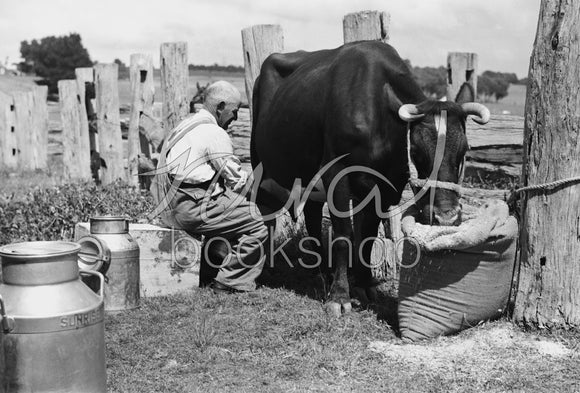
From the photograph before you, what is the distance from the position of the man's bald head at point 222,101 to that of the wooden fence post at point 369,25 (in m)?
1.42

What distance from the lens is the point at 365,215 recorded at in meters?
6.62

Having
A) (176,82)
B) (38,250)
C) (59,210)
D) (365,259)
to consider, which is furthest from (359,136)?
Answer: (59,210)

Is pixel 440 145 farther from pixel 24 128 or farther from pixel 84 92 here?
pixel 24 128

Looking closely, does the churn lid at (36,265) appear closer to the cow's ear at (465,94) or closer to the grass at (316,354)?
the grass at (316,354)

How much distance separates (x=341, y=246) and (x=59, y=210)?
13.0 ft

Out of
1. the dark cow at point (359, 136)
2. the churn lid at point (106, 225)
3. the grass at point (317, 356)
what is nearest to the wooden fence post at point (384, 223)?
the dark cow at point (359, 136)

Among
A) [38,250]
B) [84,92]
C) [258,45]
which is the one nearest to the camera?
[38,250]

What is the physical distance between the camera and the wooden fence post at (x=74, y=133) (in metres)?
13.2

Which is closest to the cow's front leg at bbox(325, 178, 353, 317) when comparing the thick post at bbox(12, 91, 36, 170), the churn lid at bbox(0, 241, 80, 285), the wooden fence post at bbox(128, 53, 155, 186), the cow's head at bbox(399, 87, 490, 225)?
the cow's head at bbox(399, 87, 490, 225)

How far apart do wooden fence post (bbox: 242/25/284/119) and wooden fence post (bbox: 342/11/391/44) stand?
1094mm

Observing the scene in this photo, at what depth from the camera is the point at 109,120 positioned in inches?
458

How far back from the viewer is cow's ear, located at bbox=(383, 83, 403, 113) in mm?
5746

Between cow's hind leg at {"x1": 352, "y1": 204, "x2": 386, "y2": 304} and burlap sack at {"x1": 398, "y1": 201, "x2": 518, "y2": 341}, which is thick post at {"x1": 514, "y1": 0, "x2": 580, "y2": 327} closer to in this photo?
burlap sack at {"x1": 398, "y1": 201, "x2": 518, "y2": 341}

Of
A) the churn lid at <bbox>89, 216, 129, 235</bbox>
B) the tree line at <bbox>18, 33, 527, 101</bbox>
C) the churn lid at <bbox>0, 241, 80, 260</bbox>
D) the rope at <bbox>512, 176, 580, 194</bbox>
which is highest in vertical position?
the tree line at <bbox>18, 33, 527, 101</bbox>
